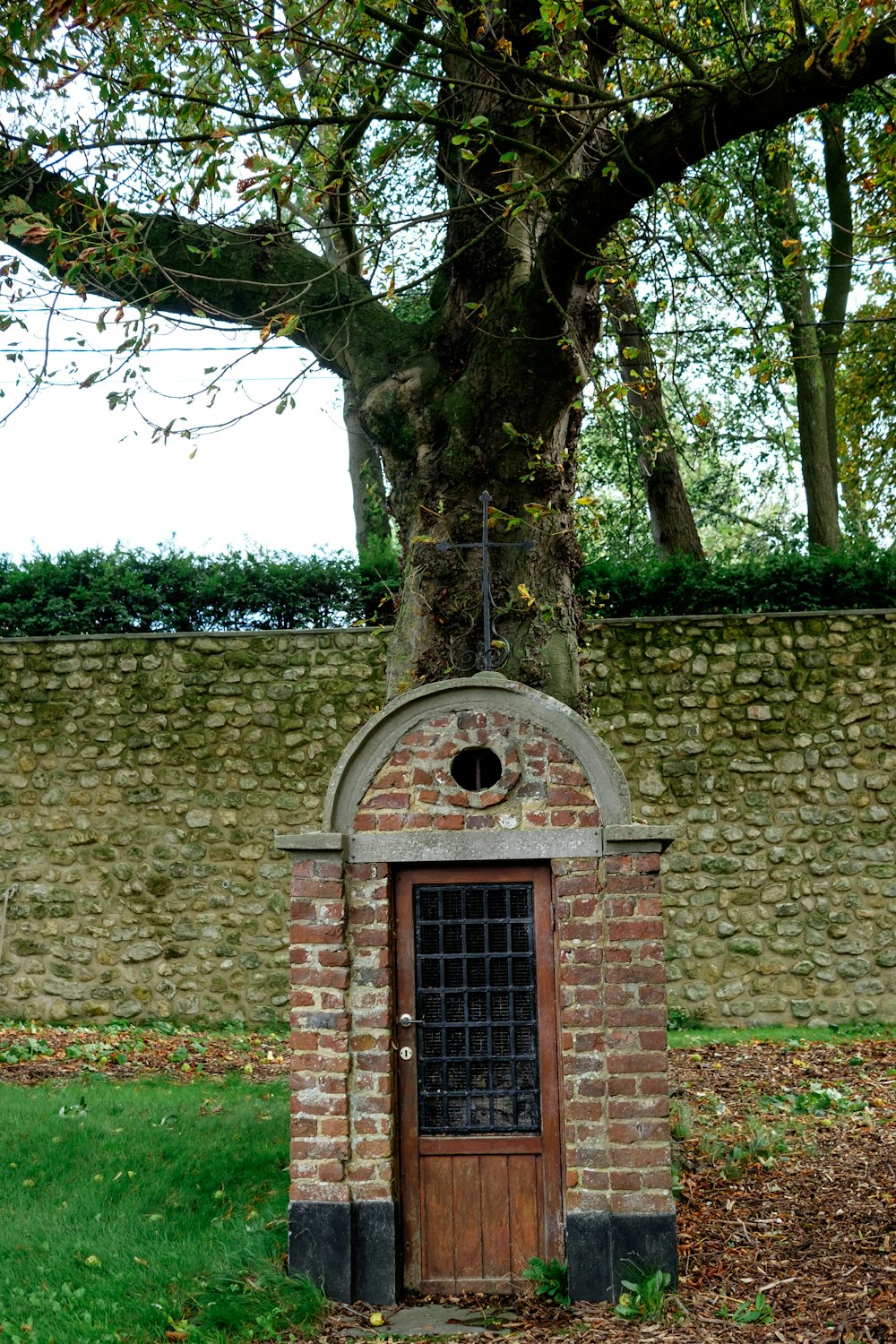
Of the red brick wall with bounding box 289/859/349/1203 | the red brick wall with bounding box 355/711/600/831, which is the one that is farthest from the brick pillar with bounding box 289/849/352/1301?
the red brick wall with bounding box 355/711/600/831

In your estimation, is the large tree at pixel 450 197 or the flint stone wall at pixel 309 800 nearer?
the large tree at pixel 450 197

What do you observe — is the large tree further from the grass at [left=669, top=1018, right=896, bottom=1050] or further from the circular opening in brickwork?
the grass at [left=669, top=1018, right=896, bottom=1050]

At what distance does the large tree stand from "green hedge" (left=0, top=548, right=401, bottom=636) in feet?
11.6

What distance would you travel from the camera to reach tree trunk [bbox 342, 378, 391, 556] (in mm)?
13002

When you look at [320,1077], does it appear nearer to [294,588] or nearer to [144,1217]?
[144,1217]

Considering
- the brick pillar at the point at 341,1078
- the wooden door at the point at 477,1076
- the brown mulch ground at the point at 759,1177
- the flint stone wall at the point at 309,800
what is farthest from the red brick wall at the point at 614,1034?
the flint stone wall at the point at 309,800

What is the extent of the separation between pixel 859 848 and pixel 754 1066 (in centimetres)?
236

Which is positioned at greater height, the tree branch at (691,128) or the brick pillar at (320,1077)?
the tree branch at (691,128)

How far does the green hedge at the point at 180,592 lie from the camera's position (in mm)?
→ 10555

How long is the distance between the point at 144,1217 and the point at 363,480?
9804mm

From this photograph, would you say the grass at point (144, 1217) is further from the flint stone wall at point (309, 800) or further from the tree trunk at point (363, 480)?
the tree trunk at point (363, 480)

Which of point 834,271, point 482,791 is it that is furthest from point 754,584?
point 482,791

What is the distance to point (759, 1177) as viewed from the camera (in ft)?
20.0

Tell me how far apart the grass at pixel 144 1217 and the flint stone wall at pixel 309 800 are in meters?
2.35
